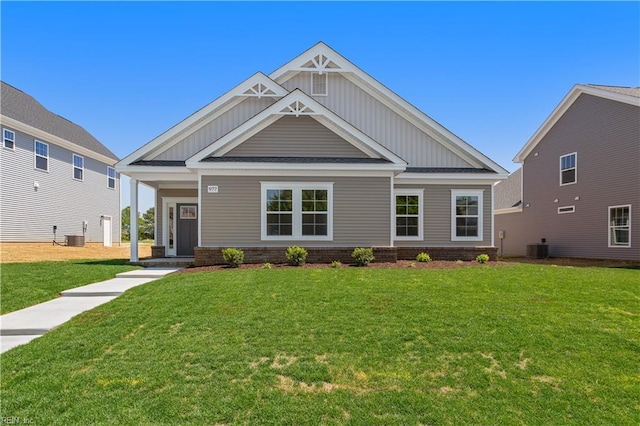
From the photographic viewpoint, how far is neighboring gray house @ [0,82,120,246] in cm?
1764

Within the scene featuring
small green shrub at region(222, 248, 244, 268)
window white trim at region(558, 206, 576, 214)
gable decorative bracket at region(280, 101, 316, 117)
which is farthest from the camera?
window white trim at region(558, 206, 576, 214)

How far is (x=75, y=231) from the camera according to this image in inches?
868

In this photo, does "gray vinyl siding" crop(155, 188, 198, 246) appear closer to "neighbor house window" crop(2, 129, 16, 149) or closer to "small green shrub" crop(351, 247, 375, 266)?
"small green shrub" crop(351, 247, 375, 266)

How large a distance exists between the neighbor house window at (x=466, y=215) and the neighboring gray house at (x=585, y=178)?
7.18m

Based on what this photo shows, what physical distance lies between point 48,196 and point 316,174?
16.8 meters

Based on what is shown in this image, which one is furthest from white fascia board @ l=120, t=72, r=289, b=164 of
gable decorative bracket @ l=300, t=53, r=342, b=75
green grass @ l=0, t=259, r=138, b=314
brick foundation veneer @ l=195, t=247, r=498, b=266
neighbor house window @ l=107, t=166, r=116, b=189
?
neighbor house window @ l=107, t=166, r=116, b=189

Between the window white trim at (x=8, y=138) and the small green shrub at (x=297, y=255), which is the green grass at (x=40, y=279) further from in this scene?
the window white trim at (x=8, y=138)

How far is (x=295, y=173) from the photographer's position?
12.5m

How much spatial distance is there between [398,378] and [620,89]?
2058 cm

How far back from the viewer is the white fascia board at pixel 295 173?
12312 millimetres

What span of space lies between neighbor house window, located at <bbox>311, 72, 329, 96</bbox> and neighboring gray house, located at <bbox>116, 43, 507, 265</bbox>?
1.7 inches

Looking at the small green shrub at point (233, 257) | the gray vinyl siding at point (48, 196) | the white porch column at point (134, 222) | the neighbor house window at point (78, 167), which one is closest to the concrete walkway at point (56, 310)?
the small green shrub at point (233, 257)

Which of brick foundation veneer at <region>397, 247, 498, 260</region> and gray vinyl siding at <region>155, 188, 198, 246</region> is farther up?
gray vinyl siding at <region>155, 188, 198, 246</region>

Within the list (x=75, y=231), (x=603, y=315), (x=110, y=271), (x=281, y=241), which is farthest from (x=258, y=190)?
(x=75, y=231)
